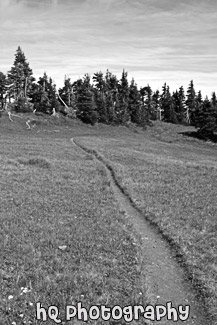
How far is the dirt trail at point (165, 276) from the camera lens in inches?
397

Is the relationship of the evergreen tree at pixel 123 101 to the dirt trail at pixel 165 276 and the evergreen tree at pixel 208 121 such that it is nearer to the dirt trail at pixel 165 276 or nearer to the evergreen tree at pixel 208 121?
the evergreen tree at pixel 208 121

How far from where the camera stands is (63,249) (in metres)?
13.8

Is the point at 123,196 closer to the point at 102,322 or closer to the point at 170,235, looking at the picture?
the point at 170,235

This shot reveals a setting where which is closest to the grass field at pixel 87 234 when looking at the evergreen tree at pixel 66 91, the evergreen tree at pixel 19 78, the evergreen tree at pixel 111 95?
the evergreen tree at pixel 111 95

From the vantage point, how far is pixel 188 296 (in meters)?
10.8

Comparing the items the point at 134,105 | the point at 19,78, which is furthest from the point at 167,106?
the point at 19,78

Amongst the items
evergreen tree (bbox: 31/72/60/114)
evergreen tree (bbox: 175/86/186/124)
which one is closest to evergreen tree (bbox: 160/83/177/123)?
evergreen tree (bbox: 175/86/186/124)

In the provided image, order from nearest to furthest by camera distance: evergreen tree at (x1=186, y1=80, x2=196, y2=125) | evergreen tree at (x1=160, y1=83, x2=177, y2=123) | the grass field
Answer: the grass field
evergreen tree at (x1=160, y1=83, x2=177, y2=123)
evergreen tree at (x1=186, y1=80, x2=196, y2=125)

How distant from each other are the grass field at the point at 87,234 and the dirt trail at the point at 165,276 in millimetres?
378

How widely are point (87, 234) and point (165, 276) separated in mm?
4720

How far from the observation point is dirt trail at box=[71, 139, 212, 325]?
10086mm

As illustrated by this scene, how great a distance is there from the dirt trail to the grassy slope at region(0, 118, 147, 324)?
528mm

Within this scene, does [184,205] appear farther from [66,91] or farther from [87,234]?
[66,91]

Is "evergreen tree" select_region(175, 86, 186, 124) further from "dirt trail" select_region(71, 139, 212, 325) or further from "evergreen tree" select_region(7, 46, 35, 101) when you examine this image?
"dirt trail" select_region(71, 139, 212, 325)
